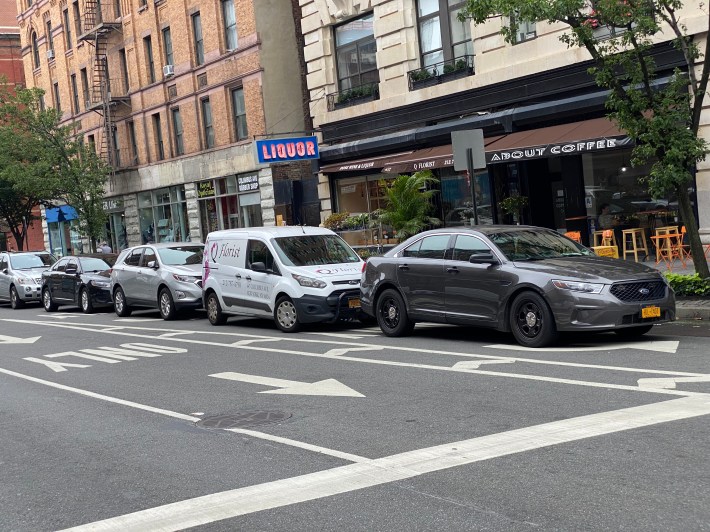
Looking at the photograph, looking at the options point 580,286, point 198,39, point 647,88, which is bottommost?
point 580,286

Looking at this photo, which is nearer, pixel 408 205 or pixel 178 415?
pixel 178 415

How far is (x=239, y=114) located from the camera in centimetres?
3450

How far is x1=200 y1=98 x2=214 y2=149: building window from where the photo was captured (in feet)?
120

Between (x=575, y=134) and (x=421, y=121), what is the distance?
20.2 feet

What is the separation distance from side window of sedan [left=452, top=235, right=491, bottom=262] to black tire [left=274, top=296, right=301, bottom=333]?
3.71 meters

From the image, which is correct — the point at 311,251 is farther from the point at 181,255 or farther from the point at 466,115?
the point at 466,115

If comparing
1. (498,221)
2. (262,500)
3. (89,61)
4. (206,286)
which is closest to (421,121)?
(498,221)

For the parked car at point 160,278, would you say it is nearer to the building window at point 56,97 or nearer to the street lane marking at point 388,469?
the street lane marking at point 388,469

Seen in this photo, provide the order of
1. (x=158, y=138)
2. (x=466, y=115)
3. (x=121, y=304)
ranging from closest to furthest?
1. (x=121, y=304)
2. (x=466, y=115)
3. (x=158, y=138)

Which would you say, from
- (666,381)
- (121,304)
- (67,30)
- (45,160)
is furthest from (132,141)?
(666,381)

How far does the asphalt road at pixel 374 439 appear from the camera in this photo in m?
5.49

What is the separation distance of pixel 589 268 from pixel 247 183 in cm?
2408

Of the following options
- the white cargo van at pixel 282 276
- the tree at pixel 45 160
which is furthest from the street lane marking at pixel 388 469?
the tree at pixel 45 160

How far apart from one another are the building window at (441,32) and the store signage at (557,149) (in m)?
4.17
